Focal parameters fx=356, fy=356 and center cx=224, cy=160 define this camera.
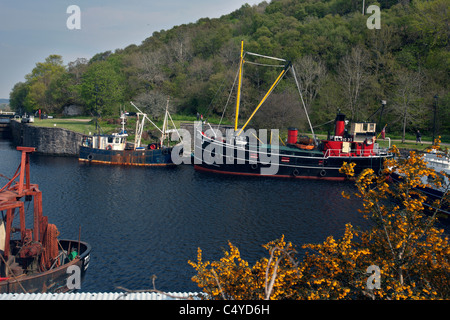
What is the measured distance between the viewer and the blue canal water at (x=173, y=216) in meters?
23.9

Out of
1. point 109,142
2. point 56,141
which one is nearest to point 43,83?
point 56,141

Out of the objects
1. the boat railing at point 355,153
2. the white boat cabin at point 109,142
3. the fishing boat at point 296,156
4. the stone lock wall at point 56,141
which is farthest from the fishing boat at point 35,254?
the stone lock wall at point 56,141

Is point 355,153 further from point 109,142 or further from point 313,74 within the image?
point 109,142

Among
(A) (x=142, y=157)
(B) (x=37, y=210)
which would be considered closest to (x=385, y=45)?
(A) (x=142, y=157)

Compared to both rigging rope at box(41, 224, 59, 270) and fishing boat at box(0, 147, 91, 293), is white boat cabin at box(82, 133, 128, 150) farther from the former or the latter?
rigging rope at box(41, 224, 59, 270)

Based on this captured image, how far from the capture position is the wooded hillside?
7000 cm

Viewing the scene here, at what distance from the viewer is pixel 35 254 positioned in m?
19.8

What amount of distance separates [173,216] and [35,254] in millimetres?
14889

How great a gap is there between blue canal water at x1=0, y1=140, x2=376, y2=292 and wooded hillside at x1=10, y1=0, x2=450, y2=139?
27.4 meters

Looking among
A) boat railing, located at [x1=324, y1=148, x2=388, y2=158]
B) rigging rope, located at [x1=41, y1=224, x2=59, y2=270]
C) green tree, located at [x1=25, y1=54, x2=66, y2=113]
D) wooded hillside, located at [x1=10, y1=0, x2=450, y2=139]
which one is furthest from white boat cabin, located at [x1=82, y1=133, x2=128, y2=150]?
green tree, located at [x1=25, y1=54, x2=66, y2=113]

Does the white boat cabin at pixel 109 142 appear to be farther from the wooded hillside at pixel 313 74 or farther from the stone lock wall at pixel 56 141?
the wooded hillside at pixel 313 74

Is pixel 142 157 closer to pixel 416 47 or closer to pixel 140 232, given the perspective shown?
pixel 140 232

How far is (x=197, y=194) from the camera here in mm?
41344

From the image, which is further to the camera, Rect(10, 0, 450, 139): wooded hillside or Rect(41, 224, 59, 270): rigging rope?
Rect(10, 0, 450, 139): wooded hillside
